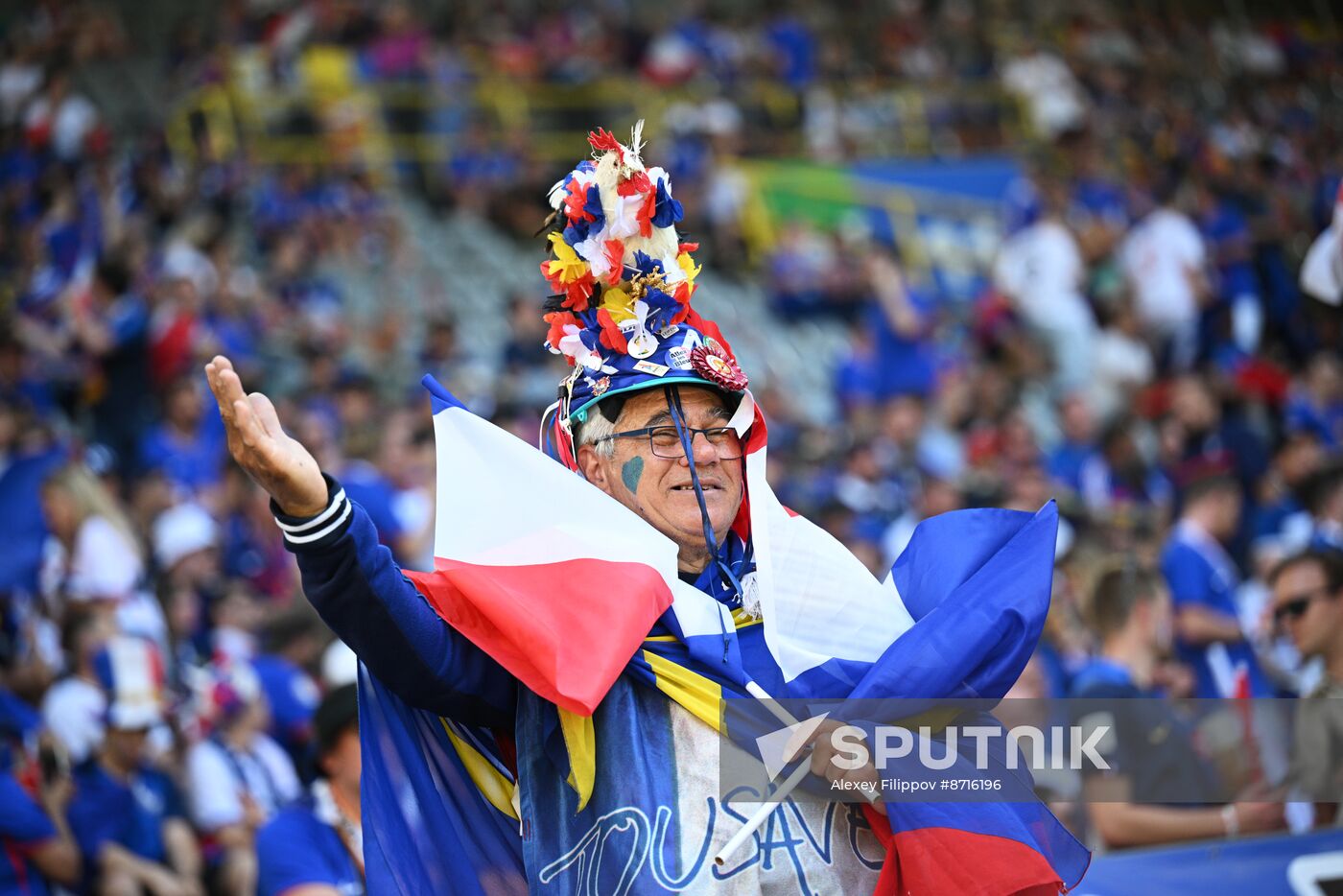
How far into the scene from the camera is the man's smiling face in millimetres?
3367

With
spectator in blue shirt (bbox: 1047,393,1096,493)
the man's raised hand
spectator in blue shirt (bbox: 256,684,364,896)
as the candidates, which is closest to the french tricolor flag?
the man's raised hand

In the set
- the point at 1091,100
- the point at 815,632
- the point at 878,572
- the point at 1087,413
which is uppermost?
the point at 1091,100

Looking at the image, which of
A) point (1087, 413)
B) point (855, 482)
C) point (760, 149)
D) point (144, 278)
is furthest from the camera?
point (760, 149)

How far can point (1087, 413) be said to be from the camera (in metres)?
11.5

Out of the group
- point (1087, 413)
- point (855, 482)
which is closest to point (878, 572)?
point (855, 482)

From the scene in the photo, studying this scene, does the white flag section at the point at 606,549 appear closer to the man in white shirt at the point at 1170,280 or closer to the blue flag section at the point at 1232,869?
the blue flag section at the point at 1232,869

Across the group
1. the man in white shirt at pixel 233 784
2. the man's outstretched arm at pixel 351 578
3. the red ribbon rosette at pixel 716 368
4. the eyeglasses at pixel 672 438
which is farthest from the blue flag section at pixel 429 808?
the man in white shirt at pixel 233 784

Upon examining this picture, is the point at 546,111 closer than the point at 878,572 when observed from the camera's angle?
No

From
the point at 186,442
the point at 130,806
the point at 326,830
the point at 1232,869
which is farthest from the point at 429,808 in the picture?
the point at 186,442

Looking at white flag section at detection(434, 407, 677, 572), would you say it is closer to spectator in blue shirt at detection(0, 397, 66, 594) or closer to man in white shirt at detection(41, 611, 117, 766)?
man in white shirt at detection(41, 611, 117, 766)

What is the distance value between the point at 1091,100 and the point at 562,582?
15196 mm

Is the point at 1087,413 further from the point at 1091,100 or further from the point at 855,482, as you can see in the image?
the point at 1091,100

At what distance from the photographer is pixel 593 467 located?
11.5ft

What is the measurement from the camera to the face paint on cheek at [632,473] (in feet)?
11.1
